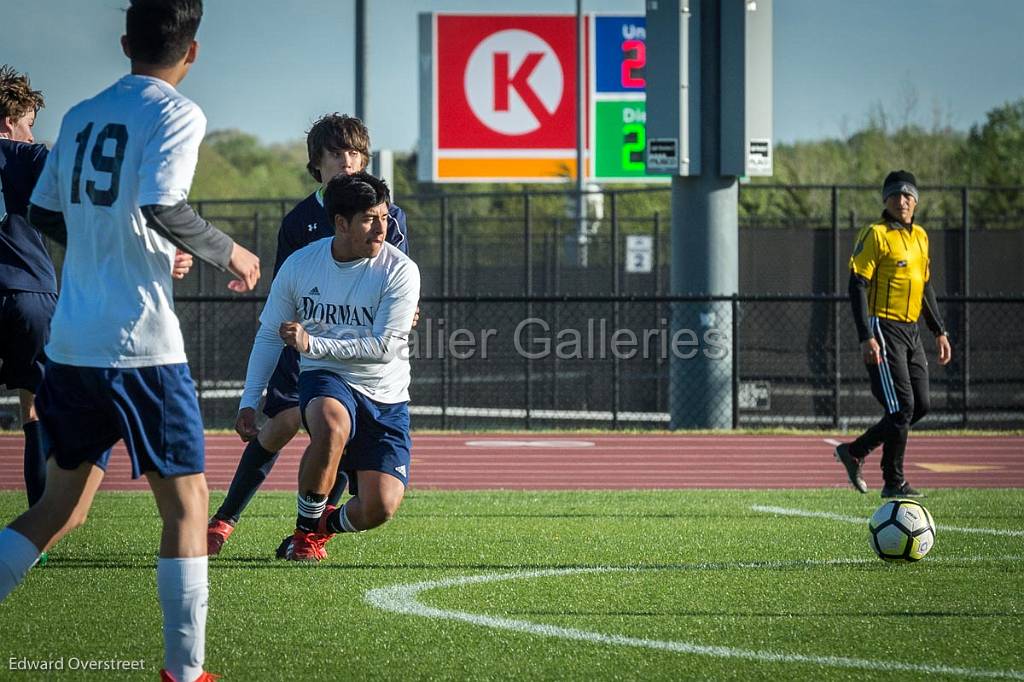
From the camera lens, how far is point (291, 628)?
5.27m

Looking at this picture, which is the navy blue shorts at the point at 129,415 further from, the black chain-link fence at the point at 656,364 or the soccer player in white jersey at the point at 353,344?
the black chain-link fence at the point at 656,364

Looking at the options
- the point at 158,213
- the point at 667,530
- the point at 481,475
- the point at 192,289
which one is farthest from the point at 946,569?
the point at 192,289

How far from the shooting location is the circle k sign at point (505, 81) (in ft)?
89.2

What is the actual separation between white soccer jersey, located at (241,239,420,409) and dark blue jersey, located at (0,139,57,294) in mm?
1226

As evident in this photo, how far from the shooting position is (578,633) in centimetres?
520

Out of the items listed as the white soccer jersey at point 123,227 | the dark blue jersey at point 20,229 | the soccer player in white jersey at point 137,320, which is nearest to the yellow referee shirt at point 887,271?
the dark blue jersey at point 20,229

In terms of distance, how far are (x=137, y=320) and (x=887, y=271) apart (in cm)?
650

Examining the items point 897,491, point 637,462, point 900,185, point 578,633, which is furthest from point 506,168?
point 578,633

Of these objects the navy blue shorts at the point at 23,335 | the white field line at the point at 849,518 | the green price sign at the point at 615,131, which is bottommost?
the white field line at the point at 849,518

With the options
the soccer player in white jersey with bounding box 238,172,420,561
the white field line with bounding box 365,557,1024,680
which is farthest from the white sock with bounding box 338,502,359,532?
the white field line with bounding box 365,557,1024,680

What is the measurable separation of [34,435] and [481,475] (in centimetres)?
568

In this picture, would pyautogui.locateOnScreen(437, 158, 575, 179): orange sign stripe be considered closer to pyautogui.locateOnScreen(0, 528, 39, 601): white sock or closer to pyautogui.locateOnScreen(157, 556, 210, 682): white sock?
pyautogui.locateOnScreen(0, 528, 39, 601): white sock

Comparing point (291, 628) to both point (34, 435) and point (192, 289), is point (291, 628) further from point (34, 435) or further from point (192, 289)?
point (192, 289)

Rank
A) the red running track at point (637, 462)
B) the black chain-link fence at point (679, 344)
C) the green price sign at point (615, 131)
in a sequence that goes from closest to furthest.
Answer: the red running track at point (637, 462)
the black chain-link fence at point (679, 344)
the green price sign at point (615, 131)
